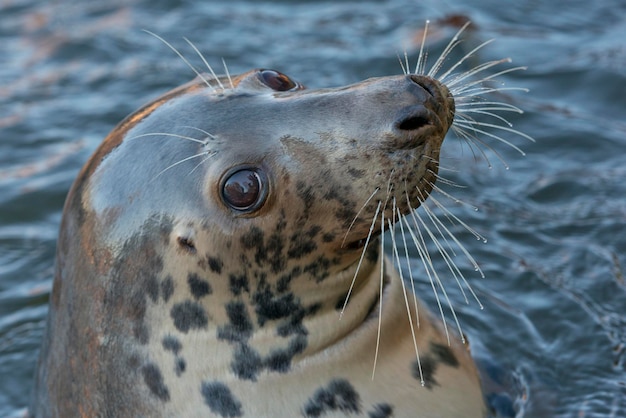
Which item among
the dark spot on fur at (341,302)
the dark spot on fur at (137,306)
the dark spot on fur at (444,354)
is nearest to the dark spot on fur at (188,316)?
the dark spot on fur at (137,306)

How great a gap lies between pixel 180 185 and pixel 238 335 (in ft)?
1.79

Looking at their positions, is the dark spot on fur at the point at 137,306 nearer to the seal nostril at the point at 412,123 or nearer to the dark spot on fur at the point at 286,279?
the dark spot on fur at the point at 286,279

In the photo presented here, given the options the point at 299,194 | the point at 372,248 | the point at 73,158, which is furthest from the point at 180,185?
the point at 73,158

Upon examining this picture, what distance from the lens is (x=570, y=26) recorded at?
858 cm

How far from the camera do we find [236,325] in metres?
3.91

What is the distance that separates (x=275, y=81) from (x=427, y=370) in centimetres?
119

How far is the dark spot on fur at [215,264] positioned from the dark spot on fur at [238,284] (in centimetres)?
4

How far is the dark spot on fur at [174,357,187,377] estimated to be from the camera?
393 centimetres

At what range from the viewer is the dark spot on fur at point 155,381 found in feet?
13.0

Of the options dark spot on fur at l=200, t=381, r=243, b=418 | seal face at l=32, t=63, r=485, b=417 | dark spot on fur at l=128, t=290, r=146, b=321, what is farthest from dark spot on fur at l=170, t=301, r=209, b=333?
dark spot on fur at l=200, t=381, r=243, b=418

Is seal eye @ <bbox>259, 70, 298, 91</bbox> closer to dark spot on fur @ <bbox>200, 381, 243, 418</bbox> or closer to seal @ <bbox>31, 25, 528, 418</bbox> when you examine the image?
seal @ <bbox>31, 25, 528, 418</bbox>

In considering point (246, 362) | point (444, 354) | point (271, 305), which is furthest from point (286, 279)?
point (444, 354)

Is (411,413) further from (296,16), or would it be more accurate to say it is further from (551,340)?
(296,16)

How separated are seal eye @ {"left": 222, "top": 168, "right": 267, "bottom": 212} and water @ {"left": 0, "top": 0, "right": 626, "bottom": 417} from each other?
1.66m
